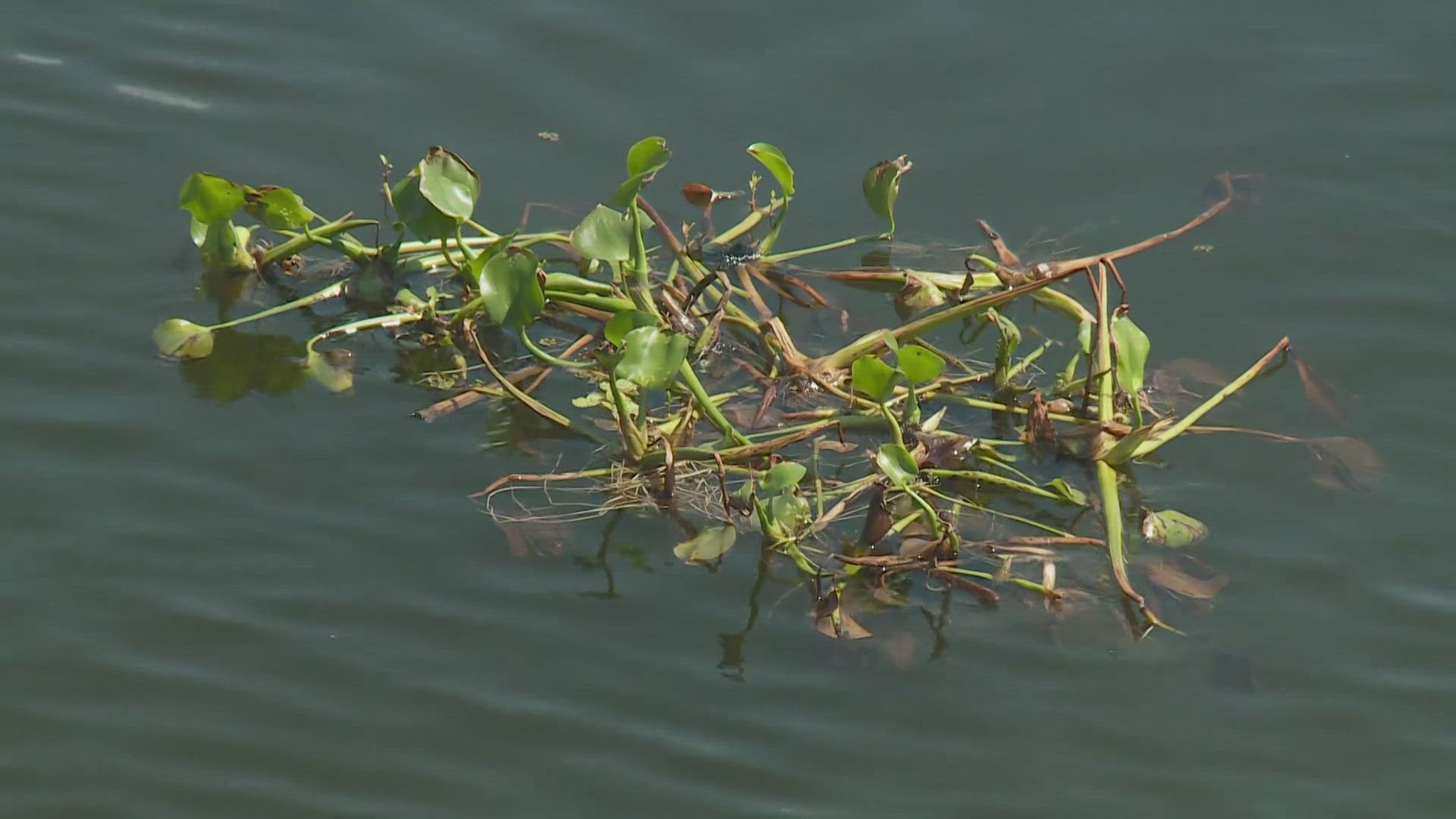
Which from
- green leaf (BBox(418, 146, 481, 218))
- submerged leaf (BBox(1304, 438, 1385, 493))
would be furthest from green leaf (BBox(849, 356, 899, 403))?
submerged leaf (BBox(1304, 438, 1385, 493))

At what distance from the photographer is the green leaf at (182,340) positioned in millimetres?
3426

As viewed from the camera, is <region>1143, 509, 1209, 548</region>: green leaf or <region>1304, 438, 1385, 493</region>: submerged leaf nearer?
<region>1143, 509, 1209, 548</region>: green leaf

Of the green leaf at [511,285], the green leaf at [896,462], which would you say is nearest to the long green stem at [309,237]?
the green leaf at [511,285]

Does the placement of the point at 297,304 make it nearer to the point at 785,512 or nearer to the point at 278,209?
the point at 278,209

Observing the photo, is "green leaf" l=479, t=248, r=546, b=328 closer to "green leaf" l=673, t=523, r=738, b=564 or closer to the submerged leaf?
"green leaf" l=673, t=523, r=738, b=564

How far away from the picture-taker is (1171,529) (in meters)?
Answer: 3.03

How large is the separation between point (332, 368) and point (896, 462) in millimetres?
1251

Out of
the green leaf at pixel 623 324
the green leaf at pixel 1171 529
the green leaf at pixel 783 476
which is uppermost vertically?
the green leaf at pixel 623 324

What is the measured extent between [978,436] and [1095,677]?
2.03ft

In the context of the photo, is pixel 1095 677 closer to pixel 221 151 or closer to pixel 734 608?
pixel 734 608

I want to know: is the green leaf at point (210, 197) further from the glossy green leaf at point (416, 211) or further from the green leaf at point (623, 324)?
the green leaf at point (623, 324)

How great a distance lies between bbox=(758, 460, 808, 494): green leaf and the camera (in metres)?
2.83

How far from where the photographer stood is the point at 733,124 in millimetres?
4094

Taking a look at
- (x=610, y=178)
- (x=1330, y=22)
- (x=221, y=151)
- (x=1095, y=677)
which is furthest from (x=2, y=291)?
(x=1330, y=22)
